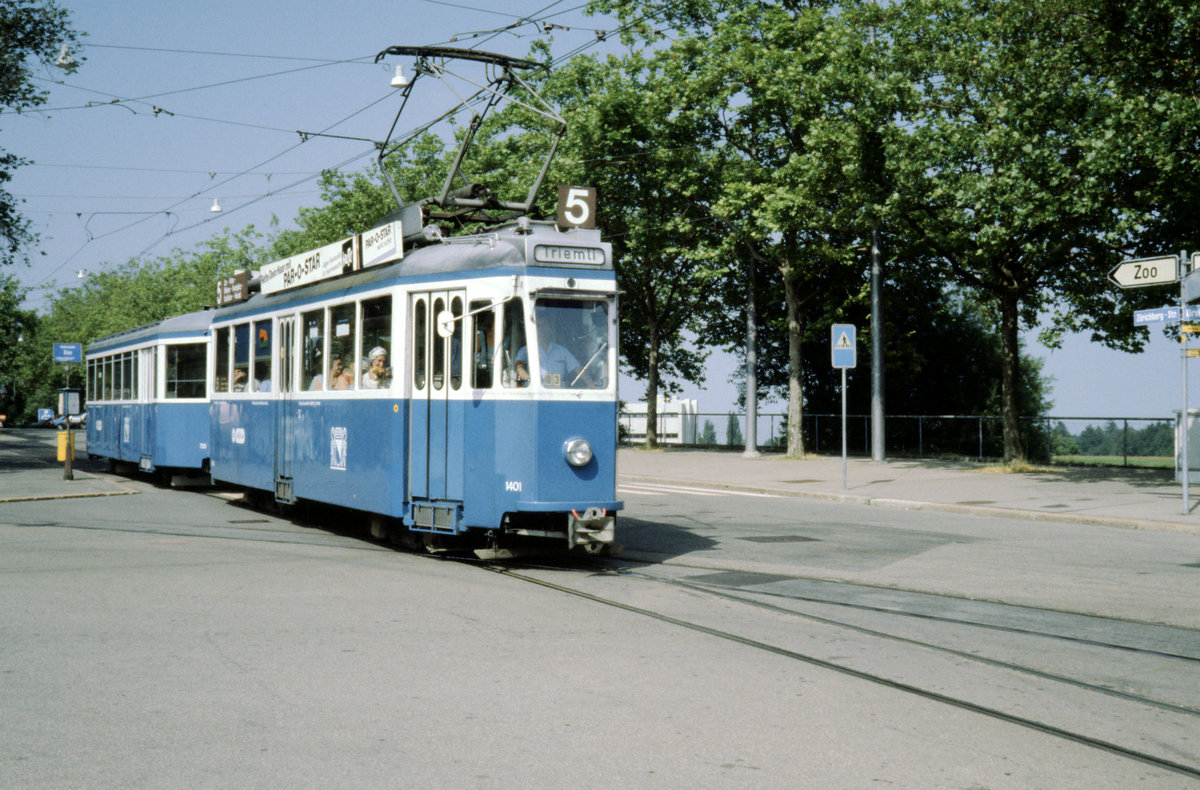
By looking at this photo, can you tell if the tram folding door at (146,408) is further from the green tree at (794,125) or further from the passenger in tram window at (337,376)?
the green tree at (794,125)

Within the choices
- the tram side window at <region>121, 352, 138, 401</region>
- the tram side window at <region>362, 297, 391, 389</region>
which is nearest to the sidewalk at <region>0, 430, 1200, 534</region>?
the tram side window at <region>121, 352, 138, 401</region>

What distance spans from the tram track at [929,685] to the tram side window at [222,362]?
28.8 feet

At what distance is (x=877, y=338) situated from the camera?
29.3 meters

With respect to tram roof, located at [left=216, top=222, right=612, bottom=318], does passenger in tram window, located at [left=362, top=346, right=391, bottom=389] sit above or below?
below

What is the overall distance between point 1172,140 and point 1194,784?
55.4ft

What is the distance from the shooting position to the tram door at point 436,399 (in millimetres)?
11188

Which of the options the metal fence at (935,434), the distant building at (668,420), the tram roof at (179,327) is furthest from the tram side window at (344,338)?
the distant building at (668,420)

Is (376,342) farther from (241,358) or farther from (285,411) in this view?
(241,358)

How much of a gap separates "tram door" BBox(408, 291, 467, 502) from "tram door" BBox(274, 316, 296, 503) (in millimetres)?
3571

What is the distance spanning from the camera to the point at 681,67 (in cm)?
3189

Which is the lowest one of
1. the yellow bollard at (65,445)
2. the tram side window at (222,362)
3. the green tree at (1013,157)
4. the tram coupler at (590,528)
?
the tram coupler at (590,528)

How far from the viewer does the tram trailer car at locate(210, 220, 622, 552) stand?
421 inches

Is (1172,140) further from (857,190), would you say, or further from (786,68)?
(786,68)

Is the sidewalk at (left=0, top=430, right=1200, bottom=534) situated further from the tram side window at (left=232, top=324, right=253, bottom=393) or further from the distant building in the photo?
the distant building
